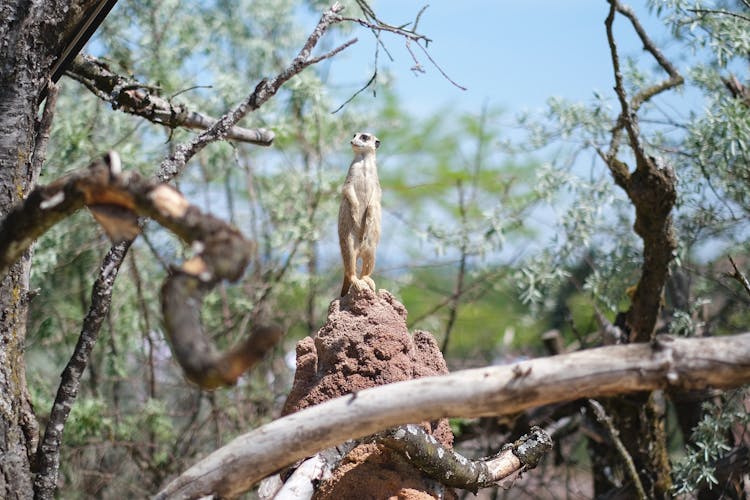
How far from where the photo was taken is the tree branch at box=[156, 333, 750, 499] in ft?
9.80

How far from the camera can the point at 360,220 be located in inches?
195

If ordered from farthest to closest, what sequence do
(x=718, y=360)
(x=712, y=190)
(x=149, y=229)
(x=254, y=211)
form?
1. (x=254, y=211)
2. (x=149, y=229)
3. (x=712, y=190)
4. (x=718, y=360)

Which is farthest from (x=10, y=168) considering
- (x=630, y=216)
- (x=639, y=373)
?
(x=630, y=216)

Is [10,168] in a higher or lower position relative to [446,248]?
lower

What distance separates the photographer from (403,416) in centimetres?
314

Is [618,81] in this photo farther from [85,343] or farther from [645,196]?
[85,343]

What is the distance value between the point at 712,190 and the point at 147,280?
632 cm

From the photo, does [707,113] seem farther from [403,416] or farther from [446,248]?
[403,416]

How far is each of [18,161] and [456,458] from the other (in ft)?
8.25

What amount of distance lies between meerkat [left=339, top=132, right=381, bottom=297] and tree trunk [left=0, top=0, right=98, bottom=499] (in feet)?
5.51

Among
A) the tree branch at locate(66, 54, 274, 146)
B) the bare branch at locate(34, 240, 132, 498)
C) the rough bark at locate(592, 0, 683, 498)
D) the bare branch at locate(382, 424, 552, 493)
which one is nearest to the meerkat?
the tree branch at locate(66, 54, 274, 146)

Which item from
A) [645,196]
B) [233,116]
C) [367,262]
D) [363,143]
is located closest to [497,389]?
[367,262]

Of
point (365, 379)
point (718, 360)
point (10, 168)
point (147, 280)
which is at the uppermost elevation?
point (147, 280)

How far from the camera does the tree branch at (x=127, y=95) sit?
5.00 metres
